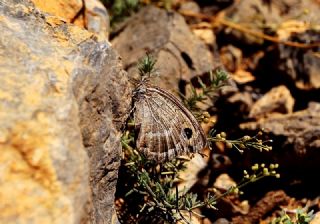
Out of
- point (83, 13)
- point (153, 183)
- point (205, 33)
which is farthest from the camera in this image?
point (205, 33)

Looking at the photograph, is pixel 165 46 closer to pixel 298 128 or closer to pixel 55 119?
pixel 298 128

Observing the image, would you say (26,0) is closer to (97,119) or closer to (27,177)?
(97,119)

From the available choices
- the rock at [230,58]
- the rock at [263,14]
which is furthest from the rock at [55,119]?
→ the rock at [263,14]

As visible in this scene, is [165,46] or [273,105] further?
[273,105]

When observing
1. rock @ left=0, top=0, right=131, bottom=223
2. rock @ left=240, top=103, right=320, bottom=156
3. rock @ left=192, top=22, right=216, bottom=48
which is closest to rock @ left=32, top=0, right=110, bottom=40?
rock @ left=0, top=0, right=131, bottom=223

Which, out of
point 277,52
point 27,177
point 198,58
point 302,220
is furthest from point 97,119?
point 277,52

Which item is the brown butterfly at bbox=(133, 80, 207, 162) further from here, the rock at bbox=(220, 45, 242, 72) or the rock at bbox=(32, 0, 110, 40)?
the rock at bbox=(220, 45, 242, 72)

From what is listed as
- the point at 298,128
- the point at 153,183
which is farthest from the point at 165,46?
the point at 153,183
